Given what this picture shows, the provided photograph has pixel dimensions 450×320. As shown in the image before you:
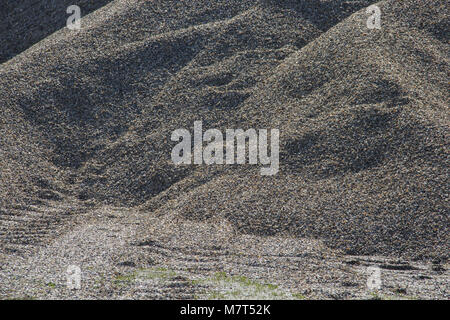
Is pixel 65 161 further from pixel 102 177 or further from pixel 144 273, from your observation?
pixel 144 273

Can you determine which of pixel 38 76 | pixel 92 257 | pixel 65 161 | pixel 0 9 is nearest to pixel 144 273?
pixel 92 257

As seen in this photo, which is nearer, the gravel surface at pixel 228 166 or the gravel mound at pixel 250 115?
the gravel surface at pixel 228 166

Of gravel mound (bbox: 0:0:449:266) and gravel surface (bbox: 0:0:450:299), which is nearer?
gravel surface (bbox: 0:0:450:299)

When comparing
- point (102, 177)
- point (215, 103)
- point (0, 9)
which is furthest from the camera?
point (0, 9)

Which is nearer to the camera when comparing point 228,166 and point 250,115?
point 228,166

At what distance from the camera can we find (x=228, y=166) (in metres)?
9.18

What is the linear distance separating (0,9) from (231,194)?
9.73m

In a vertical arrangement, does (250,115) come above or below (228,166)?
above

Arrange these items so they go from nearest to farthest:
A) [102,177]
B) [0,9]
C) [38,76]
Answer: [102,177] < [38,76] < [0,9]

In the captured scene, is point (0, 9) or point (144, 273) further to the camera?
point (0, 9)

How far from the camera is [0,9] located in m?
14.6

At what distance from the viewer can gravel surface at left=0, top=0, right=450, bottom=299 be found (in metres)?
6.92

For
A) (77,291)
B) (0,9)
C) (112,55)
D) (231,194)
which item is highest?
(0,9)

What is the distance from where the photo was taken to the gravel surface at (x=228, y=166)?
272 inches
